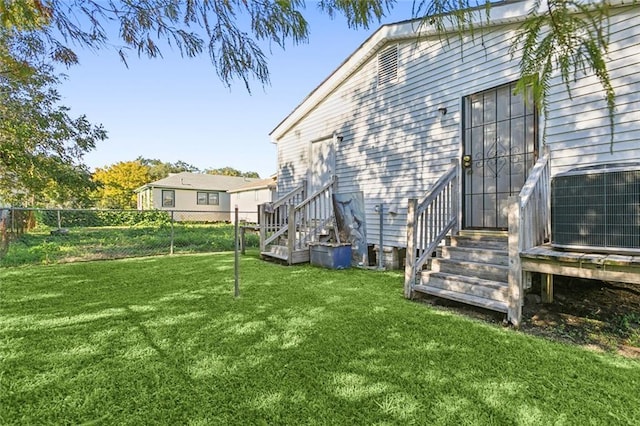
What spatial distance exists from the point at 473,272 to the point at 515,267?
736 millimetres

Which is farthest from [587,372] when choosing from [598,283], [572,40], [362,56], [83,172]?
[83,172]

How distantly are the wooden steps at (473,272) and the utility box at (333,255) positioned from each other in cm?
193

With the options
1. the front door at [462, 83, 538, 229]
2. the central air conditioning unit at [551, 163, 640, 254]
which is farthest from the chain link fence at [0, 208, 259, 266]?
the central air conditioning unit at [551, 163, 640, 254]

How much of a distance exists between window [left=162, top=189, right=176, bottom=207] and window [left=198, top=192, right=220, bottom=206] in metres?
1.91

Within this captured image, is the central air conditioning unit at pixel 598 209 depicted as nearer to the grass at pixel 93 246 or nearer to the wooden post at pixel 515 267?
the wooden post at pixel 515 267

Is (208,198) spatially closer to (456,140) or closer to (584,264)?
(456,140)

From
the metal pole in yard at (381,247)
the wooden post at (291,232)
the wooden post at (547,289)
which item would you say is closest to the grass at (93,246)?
the wooden post at (291,232)

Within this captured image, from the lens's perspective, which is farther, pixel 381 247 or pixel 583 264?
pixel 381 247

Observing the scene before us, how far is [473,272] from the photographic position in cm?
368

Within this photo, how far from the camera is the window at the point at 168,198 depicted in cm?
2289

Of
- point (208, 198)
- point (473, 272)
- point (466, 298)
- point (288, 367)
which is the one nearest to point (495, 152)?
point (473, 272)

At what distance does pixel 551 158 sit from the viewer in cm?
401

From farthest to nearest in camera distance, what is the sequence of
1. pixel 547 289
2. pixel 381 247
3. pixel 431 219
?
pixel 381 247 → pixel 431 219 → pixel 547 289

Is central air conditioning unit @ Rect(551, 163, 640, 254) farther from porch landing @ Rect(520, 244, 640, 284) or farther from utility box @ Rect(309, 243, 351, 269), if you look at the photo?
utility box @ Rect(309, 243, 351, 269)
